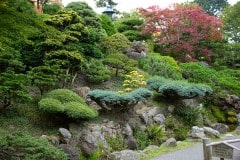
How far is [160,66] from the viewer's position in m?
16.8

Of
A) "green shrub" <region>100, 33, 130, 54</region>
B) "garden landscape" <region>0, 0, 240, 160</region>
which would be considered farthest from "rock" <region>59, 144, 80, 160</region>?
"green shrub" <region>100, 33, 130, 54</region>

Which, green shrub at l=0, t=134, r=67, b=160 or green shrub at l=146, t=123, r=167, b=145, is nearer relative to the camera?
green shrub at l=0, t=134, r=67, b=160

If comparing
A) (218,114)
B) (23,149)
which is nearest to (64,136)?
(23,149)

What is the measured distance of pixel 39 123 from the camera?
34.7ft

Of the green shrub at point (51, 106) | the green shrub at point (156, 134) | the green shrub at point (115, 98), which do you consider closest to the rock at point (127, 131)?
the green shrub at point (115, 98)

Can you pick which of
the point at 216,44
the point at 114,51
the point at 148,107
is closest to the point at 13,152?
the point at 148,107

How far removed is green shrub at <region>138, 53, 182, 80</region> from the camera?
16641 mm

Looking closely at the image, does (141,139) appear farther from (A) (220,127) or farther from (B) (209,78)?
(B) (209,78)

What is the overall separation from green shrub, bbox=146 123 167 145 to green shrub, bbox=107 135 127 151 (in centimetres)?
126

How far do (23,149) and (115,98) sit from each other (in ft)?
13.2

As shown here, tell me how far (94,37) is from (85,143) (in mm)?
4775

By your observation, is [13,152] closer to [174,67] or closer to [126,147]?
[126,147]

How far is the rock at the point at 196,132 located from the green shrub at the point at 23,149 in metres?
6.32

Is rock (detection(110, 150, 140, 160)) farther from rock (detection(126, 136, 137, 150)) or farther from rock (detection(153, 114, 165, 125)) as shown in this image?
rock (detection(153, 114, 165, 125))
